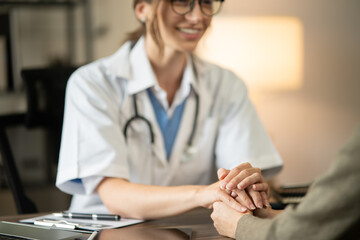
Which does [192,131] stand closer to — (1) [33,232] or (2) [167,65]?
(2) [167,65]

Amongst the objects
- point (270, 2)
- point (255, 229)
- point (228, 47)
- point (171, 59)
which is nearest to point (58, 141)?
point (171, 59)

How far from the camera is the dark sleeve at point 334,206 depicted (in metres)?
0.72

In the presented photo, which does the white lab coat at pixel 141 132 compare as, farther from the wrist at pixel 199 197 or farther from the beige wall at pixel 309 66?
the beige wall at pixel 309 66

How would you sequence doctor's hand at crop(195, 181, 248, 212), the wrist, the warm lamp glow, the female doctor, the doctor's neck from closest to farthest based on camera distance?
doctor's hand at crop(195, 181, 248, 212) < the wrist < the female doctor < the doctor's neck < the warm lamp glow

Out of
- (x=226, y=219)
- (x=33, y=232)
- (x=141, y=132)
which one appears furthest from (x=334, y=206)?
(x=141, y=132)

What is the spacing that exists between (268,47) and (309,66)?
41 cm

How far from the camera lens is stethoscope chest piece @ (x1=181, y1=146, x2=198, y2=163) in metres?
1.68

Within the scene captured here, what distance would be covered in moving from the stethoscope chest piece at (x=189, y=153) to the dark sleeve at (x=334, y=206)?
0.88 m

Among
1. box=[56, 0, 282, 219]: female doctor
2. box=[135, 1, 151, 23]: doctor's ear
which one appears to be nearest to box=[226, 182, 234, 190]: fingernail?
box=[56, 0, 282, 219]: female doctor

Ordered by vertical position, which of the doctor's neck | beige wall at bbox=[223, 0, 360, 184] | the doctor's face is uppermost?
the doctor's face

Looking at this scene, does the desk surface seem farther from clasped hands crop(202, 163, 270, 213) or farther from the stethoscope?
the stethoscope

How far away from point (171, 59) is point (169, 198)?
600 millimetres

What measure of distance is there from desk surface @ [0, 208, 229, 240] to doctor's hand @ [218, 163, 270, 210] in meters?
0.09

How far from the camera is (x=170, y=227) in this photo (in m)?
1.19
